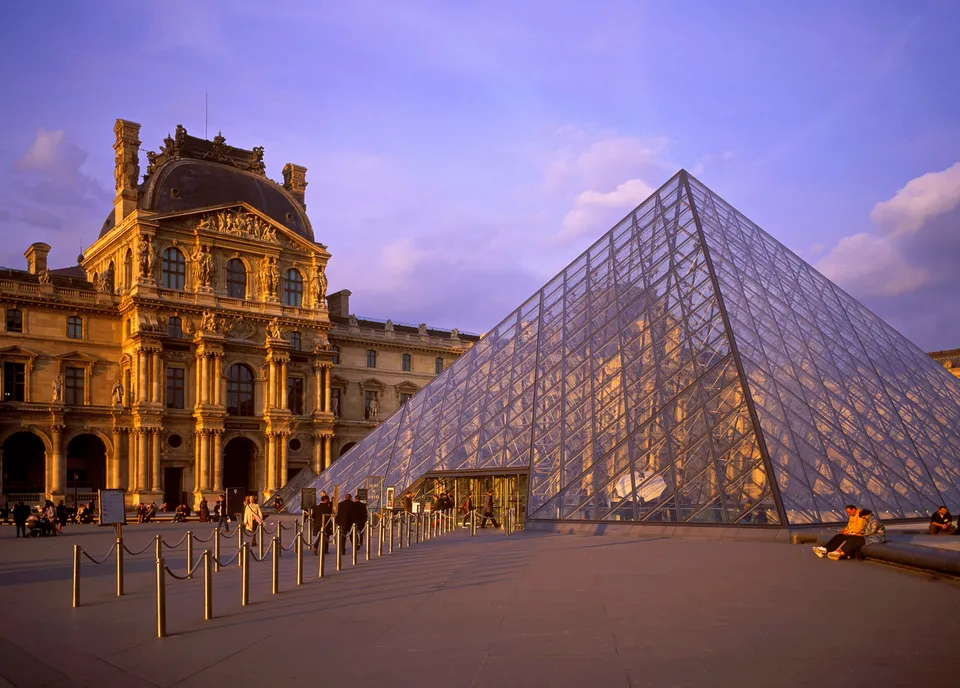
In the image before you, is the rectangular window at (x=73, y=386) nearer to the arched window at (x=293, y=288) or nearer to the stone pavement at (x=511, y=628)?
the arched window at (x=293, y=288)

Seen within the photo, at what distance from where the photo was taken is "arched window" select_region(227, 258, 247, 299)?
49.6m

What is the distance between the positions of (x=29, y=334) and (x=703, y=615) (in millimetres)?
42717

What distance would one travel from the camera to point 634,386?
2162cm

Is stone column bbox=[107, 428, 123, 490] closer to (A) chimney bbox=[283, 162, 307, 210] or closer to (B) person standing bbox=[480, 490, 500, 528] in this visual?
(A) chimney bbox=[283, 162, 307, 210]

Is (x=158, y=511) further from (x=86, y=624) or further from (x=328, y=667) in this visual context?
(x=328, y=667)

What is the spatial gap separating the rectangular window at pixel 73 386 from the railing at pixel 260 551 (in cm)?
2271

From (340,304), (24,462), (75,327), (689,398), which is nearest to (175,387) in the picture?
(75,327)

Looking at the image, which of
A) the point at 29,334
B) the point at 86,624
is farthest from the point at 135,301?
the point at 86,624

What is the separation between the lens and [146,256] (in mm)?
45875

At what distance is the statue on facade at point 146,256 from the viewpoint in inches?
1799

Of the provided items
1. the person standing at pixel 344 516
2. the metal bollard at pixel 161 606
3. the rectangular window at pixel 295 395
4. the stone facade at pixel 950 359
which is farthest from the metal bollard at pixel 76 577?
the stone facade at pixel 950 359

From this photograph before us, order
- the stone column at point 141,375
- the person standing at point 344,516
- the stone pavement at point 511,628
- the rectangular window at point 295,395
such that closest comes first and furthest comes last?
the stone pavement at point 511,628
the person standing at point 344,516
the stone column at point 141,375
the rectangular window at point 295,395

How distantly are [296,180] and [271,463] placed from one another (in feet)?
56.3

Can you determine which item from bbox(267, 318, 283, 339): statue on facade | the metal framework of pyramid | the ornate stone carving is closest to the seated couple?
the metal framework of pyramid
